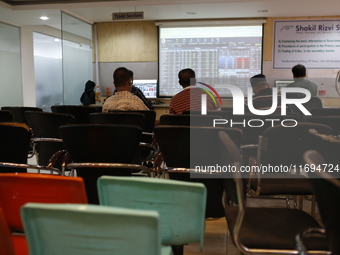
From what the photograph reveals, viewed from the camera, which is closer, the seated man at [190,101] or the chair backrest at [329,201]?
the chair backrest at [329,201]

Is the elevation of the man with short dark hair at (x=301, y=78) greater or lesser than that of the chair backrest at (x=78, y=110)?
greater

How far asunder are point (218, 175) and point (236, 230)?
0.56m

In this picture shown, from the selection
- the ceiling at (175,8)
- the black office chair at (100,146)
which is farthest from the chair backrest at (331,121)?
the ceiling at (175,8)

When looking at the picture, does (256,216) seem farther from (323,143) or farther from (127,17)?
(127,17)

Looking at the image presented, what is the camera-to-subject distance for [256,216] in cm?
176

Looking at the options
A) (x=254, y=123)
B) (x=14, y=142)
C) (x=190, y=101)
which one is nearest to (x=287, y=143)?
(x=254, y=123)

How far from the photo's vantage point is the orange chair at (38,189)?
1.11m

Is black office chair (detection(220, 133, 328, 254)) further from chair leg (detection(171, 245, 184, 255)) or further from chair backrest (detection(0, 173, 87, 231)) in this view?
chair backrest (detection(0, 173, 87, 231))

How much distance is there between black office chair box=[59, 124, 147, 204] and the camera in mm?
2006

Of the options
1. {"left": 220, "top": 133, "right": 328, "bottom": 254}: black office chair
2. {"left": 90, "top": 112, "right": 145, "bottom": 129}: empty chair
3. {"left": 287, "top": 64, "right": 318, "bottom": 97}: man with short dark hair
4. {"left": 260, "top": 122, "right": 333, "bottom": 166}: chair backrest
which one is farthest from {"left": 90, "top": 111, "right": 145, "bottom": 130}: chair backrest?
{"left": 287, "top": 64, "right": 318, "bottom": 97}: man with short dark hair

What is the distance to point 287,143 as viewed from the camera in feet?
7.36

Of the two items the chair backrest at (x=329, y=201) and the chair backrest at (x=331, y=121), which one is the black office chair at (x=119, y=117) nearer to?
the chair backrest at (x=331, y=121)

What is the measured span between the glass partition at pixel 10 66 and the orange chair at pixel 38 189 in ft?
22.6

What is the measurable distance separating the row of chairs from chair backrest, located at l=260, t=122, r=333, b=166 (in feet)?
3.34
